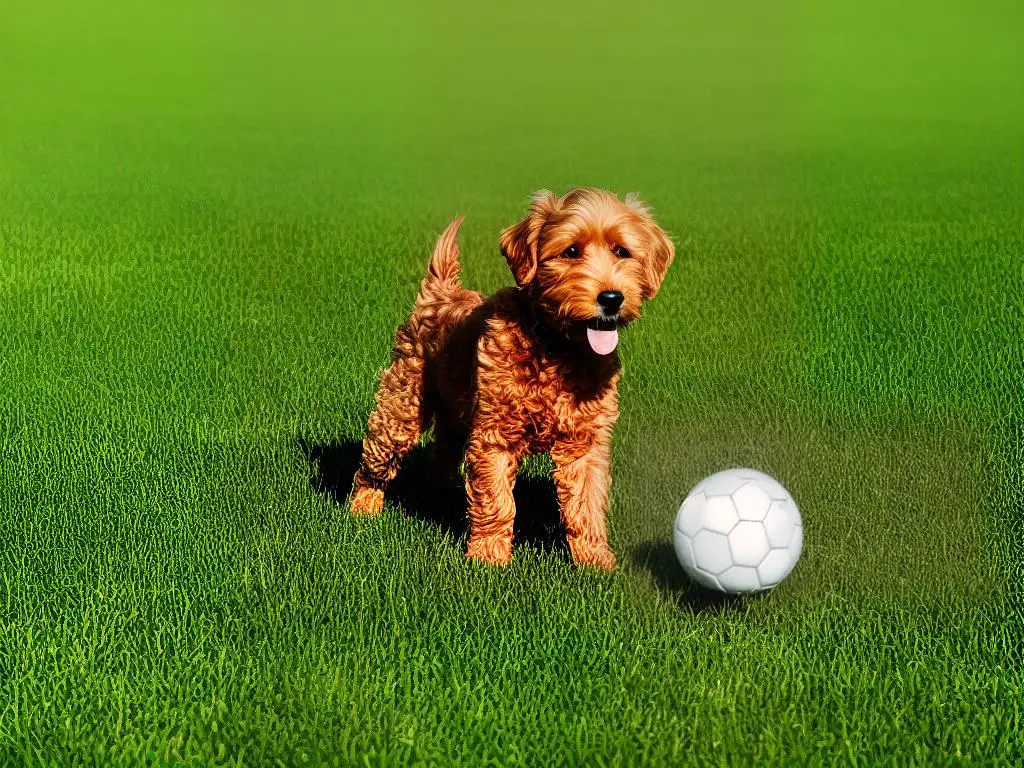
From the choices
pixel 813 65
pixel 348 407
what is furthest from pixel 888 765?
pixel 813 65

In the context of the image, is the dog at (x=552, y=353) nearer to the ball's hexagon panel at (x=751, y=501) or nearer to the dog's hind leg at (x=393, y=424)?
the dog's hind leg at (x=393, y=424)

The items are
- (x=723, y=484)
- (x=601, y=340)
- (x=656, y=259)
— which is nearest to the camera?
(x=601, y=340)

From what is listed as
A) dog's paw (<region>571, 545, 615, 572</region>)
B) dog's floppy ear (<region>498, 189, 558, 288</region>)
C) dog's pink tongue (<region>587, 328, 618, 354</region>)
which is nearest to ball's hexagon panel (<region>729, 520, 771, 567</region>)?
dog's paw (<region>571, 545, 615, 572</region>)

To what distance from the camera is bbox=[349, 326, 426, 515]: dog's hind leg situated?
→ 6.34 metres

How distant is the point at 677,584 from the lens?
17.7 ft

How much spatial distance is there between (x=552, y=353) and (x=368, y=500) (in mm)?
1730

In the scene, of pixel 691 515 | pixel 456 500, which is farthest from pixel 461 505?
pixel 691 515

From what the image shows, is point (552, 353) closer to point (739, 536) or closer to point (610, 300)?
point (610, 300)

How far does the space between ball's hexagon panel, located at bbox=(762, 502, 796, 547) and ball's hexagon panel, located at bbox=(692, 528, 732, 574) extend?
192 millimetres

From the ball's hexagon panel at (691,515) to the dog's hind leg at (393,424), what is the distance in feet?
5.58

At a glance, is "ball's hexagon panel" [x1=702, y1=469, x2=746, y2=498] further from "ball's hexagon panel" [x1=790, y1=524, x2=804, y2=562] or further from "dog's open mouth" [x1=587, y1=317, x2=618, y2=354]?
"dog's open mouth" [x1=587, y1=317, x2=618, y2=354]

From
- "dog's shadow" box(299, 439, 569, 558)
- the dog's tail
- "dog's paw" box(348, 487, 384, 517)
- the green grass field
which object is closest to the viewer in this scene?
the green grass field

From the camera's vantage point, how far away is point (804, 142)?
20375mm

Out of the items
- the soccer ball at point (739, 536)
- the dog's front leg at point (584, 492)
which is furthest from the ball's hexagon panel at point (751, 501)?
the dog's front leg at point (584, 492)
